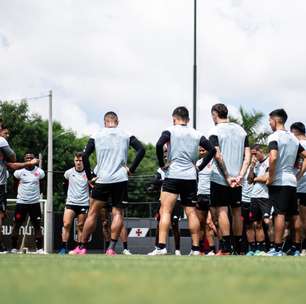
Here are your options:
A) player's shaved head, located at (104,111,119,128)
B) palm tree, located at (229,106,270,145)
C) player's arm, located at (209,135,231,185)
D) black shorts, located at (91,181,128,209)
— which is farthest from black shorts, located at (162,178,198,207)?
palm tree, located at (229,106,270,145)

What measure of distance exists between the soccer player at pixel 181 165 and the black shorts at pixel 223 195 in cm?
31

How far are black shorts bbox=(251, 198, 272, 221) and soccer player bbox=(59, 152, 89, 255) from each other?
11.0ft

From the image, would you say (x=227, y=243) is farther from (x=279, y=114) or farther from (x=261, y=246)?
(x=261, y=246)

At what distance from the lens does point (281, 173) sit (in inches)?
518

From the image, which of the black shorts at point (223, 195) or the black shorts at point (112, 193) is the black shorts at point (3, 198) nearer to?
the black shorts at point (112, 193)

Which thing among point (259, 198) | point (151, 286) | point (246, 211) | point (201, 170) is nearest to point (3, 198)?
point (201, 170)

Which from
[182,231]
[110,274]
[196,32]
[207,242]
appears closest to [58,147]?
[196,32]

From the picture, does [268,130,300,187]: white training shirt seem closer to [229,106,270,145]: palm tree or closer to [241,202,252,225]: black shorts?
[241,202,252,225]: black shorts

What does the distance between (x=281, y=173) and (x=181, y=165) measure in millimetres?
1454

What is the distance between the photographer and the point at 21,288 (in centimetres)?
464

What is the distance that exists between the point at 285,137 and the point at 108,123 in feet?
8.71

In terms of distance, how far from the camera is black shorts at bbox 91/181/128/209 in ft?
44.4

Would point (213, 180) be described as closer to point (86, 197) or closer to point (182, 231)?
point (86, 197)

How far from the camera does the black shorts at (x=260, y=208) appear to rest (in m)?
17.0
